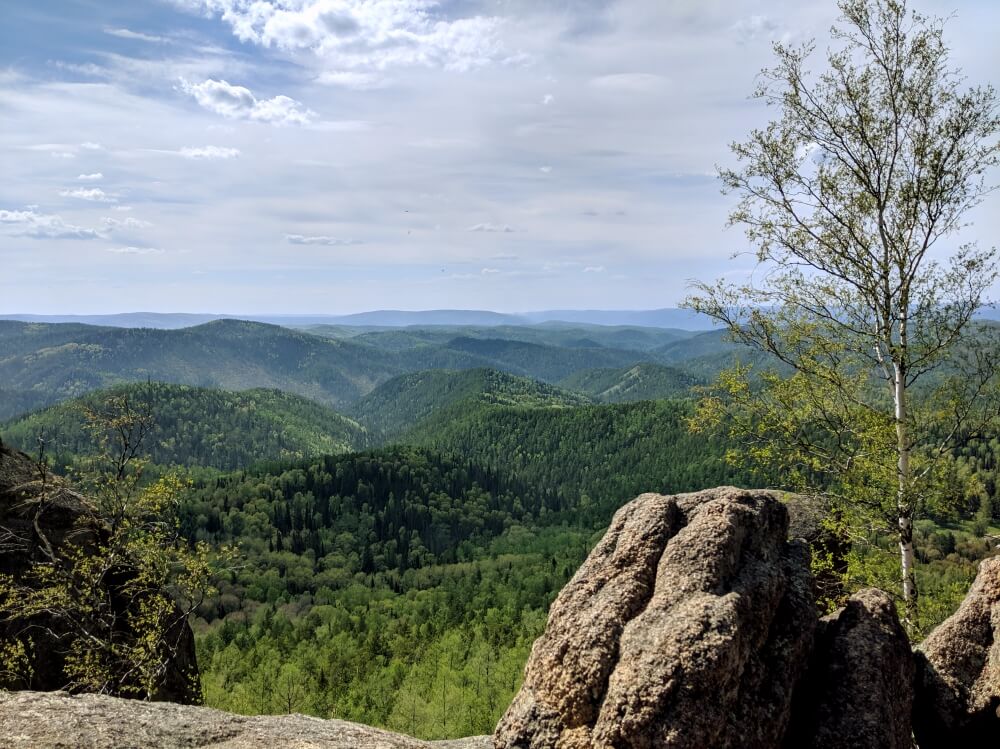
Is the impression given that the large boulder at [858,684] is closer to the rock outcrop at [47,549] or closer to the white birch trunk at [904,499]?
the white birch trunk at [904,499]

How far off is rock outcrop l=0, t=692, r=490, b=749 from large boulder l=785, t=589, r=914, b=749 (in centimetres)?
1005

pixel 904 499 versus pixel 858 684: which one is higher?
pixel 904 499

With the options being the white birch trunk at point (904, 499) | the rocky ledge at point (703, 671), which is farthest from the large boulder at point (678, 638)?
the white birch trunk at point (904, 499)

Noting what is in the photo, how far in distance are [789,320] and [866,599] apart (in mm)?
10570

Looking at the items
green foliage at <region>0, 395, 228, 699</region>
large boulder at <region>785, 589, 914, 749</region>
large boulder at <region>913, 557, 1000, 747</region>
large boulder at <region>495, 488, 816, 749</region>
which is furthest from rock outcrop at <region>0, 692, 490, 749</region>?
large boulder at <region>913, 557, 1000, 747</region>

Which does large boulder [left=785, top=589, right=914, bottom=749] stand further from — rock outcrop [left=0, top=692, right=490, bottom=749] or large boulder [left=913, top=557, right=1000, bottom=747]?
rock outcrop [left=0, top=692, right=490, bottom=749]

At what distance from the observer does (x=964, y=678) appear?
16.0 meters

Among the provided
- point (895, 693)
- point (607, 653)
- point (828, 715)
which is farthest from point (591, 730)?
point (895, 693)

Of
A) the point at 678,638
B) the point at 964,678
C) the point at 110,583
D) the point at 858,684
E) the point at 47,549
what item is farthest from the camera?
the point at 110,583

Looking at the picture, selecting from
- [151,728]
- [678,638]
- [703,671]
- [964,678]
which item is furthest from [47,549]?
[964,678]

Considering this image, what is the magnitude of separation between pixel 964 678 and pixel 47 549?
37976mm

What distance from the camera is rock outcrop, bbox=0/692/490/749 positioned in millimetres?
14688

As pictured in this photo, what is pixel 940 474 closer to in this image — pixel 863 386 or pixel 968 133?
pixel 863 386

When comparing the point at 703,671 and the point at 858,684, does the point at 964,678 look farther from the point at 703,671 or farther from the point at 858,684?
the point at 703,671
